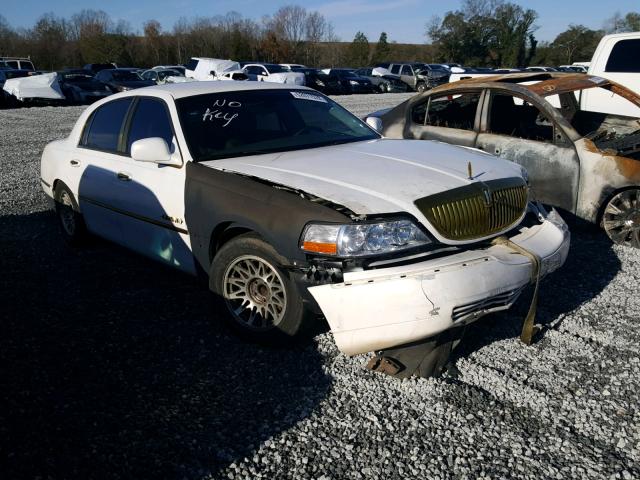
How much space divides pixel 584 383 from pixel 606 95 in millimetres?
6412

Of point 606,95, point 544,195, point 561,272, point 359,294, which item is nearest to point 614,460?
point 359,294

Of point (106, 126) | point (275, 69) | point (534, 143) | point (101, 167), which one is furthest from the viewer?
point (275, 69)

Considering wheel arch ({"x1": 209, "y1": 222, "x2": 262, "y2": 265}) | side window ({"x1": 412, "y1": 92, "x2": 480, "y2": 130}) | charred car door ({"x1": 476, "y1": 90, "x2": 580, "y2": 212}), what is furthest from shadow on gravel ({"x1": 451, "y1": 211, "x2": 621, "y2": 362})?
side window ({"x1": 412, "y1": 92, "x2": 480, "y2": 130})

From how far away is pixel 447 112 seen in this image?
6.87m

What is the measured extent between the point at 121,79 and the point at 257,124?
22247 mm

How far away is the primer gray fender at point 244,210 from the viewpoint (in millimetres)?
3004

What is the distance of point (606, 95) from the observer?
8.22 meters

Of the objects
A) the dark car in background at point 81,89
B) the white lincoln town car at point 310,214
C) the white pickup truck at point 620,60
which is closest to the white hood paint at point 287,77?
the dark car in background at point 81,89

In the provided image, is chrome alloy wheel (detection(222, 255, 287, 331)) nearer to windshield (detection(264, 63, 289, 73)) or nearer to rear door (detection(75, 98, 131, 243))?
rear door (detection(75, 98, 131, 243))

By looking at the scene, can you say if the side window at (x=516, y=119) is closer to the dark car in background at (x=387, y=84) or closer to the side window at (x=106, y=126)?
the side window at (x=106, y=126)

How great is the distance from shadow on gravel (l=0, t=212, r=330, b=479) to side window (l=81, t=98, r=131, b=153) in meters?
1.12

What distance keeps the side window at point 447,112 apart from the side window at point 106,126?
143 inches

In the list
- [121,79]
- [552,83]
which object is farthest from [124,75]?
[552,83]

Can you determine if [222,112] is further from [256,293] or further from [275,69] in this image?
[275,69]
